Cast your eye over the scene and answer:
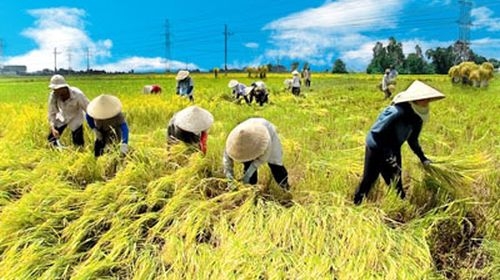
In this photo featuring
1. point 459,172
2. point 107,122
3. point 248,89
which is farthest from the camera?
point 248,89

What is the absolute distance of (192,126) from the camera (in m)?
4.36

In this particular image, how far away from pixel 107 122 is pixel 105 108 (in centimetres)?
16

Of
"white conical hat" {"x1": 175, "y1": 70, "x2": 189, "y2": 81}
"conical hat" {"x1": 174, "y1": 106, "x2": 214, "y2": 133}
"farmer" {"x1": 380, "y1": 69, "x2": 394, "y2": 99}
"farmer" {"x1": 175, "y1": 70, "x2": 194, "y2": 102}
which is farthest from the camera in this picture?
"farmer" {"x1": 380, "y1": 69, "x2": 394, "y2": 99}

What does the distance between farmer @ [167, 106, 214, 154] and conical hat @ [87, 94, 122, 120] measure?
1.98 ft

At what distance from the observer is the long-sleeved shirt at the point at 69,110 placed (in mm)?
5363

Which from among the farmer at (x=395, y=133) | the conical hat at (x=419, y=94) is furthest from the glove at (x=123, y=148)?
the conical hat at (x=419, y=94)

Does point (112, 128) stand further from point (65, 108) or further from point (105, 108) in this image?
point (65, 108)

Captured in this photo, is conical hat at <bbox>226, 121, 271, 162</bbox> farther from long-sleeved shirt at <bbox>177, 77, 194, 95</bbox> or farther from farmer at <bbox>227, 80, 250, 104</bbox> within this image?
farmer at <bbox>227, 80, 250, 104</bbox>

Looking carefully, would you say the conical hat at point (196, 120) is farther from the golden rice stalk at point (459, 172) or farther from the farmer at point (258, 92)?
the farmer at point (258, 92)

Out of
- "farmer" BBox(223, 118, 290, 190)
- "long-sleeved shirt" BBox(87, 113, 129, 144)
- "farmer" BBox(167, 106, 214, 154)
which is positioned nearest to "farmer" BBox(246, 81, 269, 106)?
"long-sleeved shirt" BBox(87, 113, 129, 144)

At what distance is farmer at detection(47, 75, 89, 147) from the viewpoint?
5305 mm

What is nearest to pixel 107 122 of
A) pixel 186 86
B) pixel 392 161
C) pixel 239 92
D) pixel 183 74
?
pixel 392 161

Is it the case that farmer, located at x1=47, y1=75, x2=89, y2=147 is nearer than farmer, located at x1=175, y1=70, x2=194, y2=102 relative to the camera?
Yes

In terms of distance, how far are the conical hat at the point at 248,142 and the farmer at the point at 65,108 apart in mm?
2348
